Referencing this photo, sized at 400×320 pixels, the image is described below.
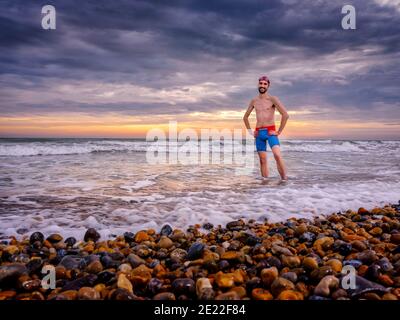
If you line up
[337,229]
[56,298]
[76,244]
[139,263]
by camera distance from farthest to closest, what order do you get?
[337,229]
[76,244]
[139,263]
[56,298]

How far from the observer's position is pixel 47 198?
553 cm

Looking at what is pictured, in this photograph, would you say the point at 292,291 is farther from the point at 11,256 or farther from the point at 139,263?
the point at 11,256

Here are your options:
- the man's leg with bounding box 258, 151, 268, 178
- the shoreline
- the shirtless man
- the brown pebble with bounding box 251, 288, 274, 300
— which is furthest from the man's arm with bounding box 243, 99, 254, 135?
the brown pebble with bounding box 251, 288, 274, 300

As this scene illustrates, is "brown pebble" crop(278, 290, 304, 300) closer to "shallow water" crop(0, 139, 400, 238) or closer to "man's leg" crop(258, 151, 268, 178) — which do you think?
"shallow water" crop(0, 139, 400, 238)

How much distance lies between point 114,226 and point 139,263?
1427 millimetres

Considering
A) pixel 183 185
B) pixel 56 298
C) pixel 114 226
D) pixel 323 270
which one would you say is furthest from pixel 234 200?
pixel 56 298

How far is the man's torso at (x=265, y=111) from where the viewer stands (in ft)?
25.5

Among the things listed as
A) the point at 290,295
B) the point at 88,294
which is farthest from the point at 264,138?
the point at 88,294

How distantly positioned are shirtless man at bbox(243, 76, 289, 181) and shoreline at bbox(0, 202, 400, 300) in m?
3.91

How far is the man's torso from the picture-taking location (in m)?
7.76

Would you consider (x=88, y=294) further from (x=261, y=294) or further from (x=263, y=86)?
(x=263, y=86)

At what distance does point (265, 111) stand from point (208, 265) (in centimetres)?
582

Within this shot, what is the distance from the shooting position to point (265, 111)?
7785 mm

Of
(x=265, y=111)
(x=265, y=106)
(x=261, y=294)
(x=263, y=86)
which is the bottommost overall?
(x=261, y=294)
